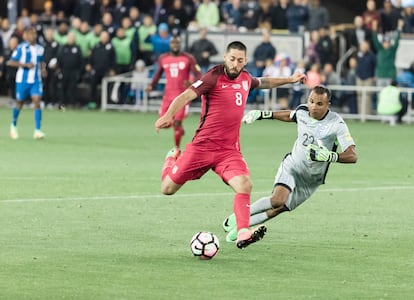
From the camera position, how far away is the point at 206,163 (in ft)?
37.3

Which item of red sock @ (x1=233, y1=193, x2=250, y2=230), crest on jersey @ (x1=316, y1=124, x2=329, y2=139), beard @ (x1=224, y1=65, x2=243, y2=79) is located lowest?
red sock @ (x1=233, y1=193, x2=250, y2=230)

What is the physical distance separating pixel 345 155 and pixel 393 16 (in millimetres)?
21252

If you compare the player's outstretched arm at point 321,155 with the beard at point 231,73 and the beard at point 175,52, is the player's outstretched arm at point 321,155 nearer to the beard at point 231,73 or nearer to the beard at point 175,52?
the beard at point 231,73

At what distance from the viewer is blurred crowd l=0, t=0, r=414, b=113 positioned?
3123 cm

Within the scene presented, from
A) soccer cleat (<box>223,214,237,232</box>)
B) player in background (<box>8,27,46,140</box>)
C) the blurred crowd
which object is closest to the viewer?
soccer cleat (<box>223,214,237,232</box>)

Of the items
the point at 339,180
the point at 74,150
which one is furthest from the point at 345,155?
the point at 74,150

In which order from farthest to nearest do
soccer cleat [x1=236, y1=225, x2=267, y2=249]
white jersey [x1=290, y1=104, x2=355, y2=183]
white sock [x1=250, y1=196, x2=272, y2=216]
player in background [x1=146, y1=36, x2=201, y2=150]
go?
player in background [x1=146, y1=36, x2=201, y2=150]
white sock [x1=250, y1=196, x2=272, y2=216]
white jersey [x1=290, y1=104, x2=355, y2=183]
soccer cleat [x1=236, y1=225, x2=267, y2=249]

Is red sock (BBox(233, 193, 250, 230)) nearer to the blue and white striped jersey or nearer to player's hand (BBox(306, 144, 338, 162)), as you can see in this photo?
player's hand (BBox(306, 144, 338, 162))

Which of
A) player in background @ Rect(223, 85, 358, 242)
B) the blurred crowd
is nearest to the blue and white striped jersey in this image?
the blurred crowd

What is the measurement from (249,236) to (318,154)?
3.66ft

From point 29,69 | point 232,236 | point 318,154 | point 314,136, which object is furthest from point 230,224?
point 29,69

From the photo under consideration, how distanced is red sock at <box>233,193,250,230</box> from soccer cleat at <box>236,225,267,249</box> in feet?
0.40

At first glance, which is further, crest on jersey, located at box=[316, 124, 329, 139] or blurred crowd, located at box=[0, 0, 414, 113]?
blurred crowd, located at box=[0, 0, 414, 113]

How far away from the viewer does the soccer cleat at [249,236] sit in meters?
10.3
